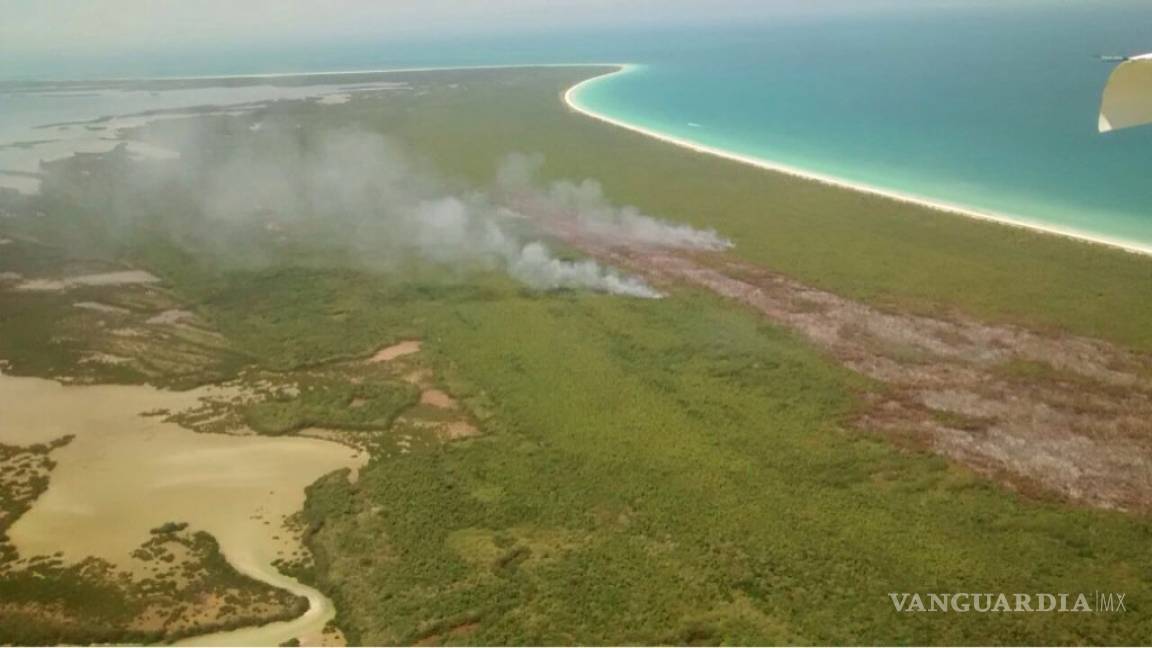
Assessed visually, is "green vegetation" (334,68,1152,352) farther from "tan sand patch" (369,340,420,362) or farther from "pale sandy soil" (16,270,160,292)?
"pale sandy soil" (16,270,160,292)

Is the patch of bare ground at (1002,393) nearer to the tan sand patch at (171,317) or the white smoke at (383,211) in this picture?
the white smoke at (383,211)

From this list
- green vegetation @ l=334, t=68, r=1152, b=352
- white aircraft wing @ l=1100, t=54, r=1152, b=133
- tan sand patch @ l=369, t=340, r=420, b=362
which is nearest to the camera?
white aircraft wing @ l=1100, t=54, r=1152, b=133

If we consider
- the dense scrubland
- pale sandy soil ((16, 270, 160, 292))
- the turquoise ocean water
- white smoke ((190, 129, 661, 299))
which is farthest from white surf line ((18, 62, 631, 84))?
pale sandy soil ((16, 270, 160, 292))

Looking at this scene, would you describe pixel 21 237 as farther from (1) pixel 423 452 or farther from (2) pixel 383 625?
(2) pixel 383 625

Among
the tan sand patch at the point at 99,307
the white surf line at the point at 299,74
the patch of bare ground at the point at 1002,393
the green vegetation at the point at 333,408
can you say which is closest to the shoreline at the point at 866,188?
the patch of bare ground at the point at 1002,393

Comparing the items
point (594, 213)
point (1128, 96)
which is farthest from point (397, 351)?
point (1128, 96)

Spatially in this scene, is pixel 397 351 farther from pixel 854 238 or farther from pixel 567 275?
pixel 854 238
